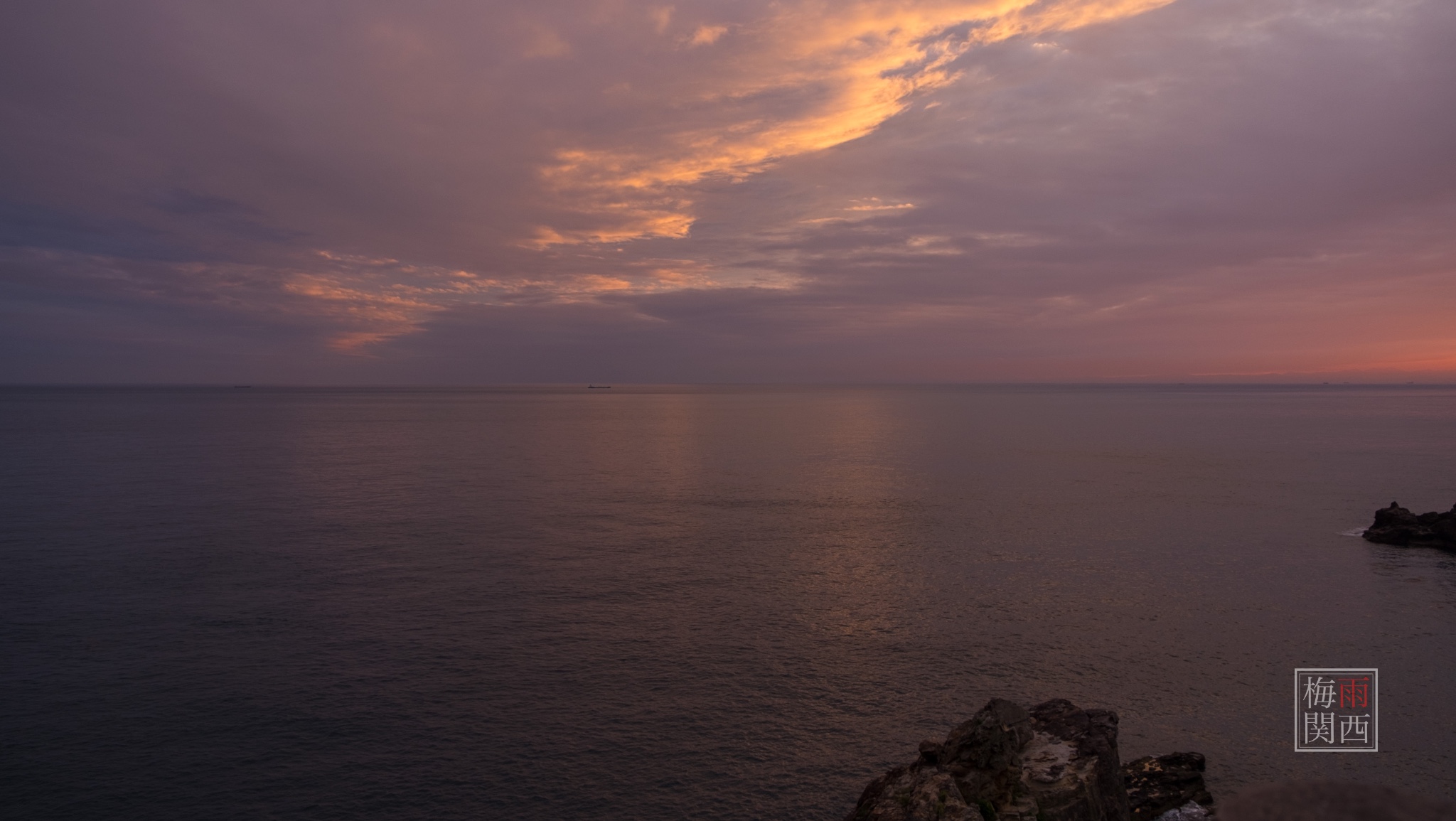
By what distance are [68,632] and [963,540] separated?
40178mm

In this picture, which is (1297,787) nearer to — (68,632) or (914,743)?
(914,743)

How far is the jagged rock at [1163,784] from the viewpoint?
17.1m

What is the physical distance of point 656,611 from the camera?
30531 mm

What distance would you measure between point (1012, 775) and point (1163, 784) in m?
5.61

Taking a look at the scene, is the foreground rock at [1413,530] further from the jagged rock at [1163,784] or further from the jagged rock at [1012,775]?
the jagged rock at [1012,775]

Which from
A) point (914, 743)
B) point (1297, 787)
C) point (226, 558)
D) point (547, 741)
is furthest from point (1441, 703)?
point (226, 558)

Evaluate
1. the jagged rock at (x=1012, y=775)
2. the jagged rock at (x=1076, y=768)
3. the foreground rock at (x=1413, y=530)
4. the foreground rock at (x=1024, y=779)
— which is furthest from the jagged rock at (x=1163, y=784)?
the foreground rock at (x=1413, y=530)

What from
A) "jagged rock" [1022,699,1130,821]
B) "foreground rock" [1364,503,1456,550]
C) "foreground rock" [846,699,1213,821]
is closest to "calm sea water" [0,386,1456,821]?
"foreground rock" [846,699,1213,821]

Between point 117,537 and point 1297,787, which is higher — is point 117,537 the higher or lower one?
the lower one

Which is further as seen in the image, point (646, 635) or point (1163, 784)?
point (646, 635)

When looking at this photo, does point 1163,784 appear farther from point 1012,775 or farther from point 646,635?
point 646,635

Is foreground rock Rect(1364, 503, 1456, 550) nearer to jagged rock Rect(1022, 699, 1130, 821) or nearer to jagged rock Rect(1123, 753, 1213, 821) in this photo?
jagged rock Rect(1123, 753, 1213, 821)

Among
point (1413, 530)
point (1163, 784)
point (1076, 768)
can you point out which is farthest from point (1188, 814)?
point (1413, 530)

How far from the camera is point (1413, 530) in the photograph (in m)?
43.1
